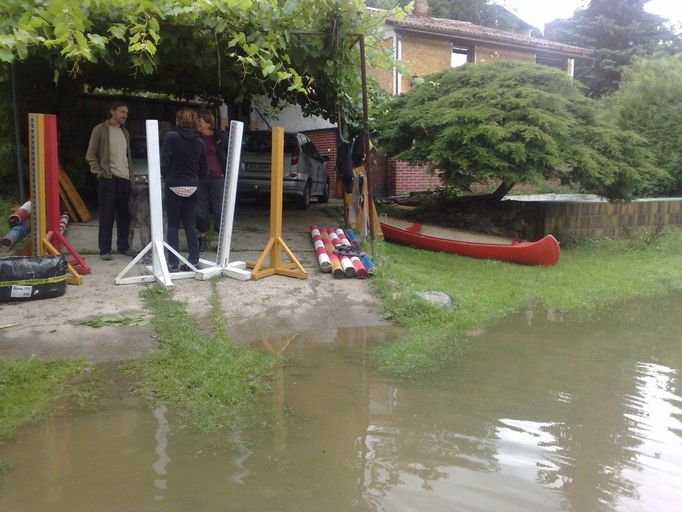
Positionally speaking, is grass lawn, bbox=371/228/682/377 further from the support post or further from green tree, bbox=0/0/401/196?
green tree, bbox=0/0/401/196

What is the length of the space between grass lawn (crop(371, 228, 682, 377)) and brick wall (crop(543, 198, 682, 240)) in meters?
0.53

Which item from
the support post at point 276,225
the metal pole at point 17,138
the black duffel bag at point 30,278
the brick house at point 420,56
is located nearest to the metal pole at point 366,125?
the support post at point 276,225

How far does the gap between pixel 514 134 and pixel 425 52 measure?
1214 cm

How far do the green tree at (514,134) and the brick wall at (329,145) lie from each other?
5969 mm

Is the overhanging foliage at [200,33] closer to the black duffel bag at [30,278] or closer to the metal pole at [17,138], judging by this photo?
the metal pole at [17,138]

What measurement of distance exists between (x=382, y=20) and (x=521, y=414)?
526 centimetres

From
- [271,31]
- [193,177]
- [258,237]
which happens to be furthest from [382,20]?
[258,237]

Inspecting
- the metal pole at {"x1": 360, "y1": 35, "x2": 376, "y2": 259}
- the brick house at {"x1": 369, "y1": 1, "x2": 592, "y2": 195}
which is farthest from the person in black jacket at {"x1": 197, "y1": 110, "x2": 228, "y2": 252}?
the brick house at {"x1": 369, "y1": 1, "x2": 592, "y2": 195}

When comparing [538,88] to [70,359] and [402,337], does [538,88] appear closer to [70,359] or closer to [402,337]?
[402,337]

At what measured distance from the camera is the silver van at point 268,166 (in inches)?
507

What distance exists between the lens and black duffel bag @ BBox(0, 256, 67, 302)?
20.6 ft

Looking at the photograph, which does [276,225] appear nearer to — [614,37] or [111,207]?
[111,207]

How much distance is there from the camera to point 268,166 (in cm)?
1288

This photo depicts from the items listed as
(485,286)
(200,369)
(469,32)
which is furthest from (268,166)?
(469,32)
